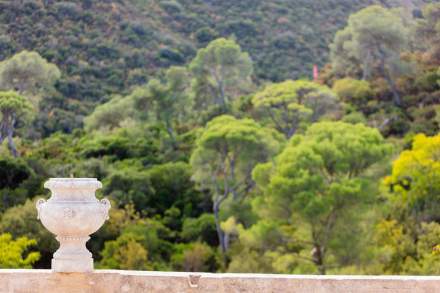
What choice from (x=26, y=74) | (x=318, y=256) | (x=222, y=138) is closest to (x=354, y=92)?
(x=222, y=138)

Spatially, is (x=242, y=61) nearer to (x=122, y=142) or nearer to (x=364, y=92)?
(x=364, y=92)

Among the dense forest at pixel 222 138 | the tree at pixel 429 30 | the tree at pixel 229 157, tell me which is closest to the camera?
the dense forest at pixel 222 138

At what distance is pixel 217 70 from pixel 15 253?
22.0 meters

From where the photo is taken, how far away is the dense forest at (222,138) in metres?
22.1

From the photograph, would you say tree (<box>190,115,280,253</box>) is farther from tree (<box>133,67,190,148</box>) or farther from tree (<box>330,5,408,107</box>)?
tree (<box>330,5,408,107</box>)

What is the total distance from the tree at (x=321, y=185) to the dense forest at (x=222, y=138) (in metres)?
0.04

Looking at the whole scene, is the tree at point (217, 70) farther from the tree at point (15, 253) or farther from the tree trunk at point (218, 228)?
the tree at point (15, 253)

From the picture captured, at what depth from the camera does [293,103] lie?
33.6 metres

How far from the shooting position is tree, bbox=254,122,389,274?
21.6 meters

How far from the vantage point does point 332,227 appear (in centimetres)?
2184

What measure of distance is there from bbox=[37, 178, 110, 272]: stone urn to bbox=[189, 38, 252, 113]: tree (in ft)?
103

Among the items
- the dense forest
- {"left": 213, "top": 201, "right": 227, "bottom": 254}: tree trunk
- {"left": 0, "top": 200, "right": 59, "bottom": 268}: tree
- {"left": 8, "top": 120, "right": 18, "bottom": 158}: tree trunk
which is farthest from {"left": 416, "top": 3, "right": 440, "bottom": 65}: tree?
{"left": 0, "top": 200, "right": 59, "bottom": 268}: tree

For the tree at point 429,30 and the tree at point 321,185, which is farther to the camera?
the tree at point 429,30

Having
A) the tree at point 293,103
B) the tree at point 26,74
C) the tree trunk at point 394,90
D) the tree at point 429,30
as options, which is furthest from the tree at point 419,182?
the tree at point 429,30
